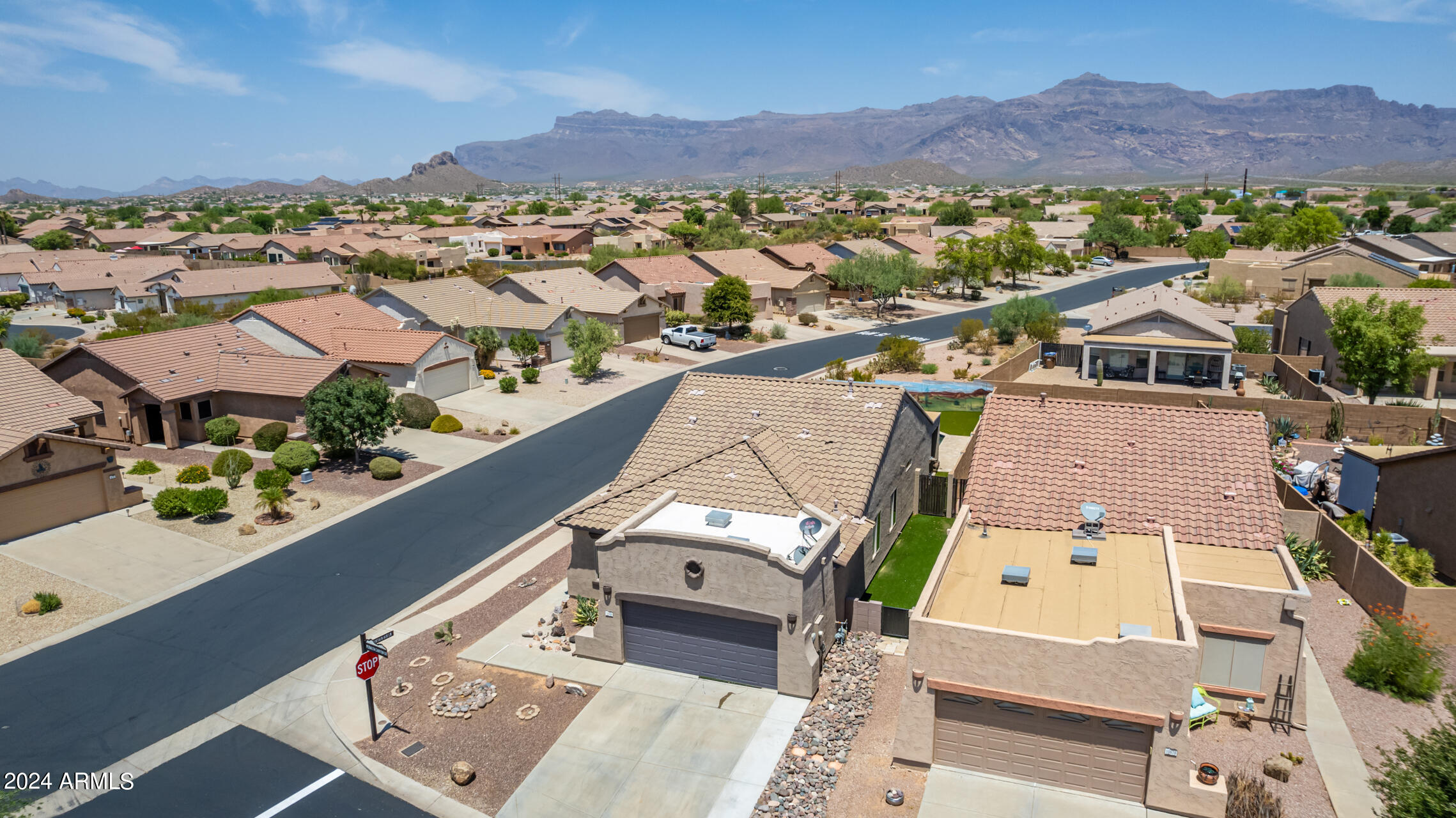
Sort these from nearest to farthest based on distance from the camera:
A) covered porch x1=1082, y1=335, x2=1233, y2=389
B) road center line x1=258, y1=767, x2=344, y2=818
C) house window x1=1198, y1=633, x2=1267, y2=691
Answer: road center line x1=258, y1=767, x2=344, y2=818, house window x1=1198, y1=633, x2=1267, y2=691, covered porch x1=1082, y1=335, x2=1233, y2=389

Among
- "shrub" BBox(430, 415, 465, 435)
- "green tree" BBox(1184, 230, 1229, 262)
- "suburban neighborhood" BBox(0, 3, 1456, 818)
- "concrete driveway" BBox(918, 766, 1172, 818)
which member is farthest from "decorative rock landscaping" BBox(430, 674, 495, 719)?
"green tree" BBox(1184, 230, 1229, 262)

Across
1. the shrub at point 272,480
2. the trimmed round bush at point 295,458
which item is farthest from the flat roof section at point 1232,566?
the trimmed round bush at point 295,458

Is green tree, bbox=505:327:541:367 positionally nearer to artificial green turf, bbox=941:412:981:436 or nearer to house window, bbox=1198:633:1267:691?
artificial green turf, bbox=941:412:981:436

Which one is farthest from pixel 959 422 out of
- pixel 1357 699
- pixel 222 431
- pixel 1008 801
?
pixel 222 431

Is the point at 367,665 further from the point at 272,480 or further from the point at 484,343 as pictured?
the point at 484,343

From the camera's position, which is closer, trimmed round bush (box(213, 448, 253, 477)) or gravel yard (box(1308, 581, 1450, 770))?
gravel yard (box(1308, 581, 1450, 770))

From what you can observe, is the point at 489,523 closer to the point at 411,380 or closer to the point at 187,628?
the point at 187,628

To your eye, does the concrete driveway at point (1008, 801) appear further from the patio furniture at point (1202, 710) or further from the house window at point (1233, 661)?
the house window at point (1233, 661)
